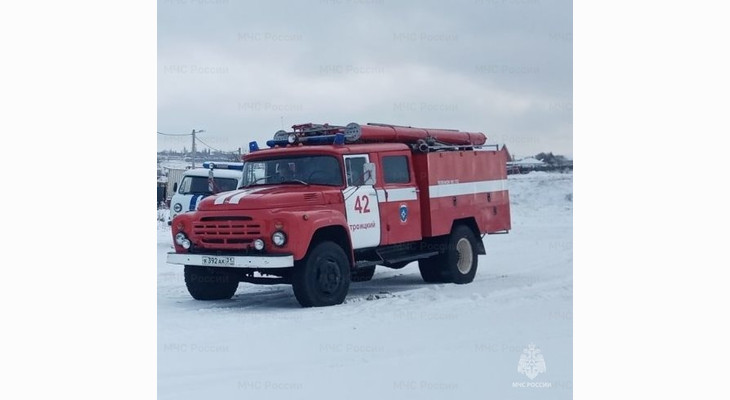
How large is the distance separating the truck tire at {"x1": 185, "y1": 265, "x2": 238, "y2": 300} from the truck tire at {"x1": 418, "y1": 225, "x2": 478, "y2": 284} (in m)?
2.94

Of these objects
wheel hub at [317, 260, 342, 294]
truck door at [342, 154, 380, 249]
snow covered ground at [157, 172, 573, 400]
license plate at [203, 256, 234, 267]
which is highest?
truck door at [342, 154, 380, 249]

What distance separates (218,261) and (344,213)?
154 cm

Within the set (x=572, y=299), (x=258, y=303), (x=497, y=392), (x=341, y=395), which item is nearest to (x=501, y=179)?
(x=572, y=299)

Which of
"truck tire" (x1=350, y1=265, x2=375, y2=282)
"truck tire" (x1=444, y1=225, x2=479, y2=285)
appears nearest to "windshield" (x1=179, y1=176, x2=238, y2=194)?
"truck tire" (x1=350, y1=265, x2=375, y2=282)

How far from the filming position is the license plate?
8773 millimetres

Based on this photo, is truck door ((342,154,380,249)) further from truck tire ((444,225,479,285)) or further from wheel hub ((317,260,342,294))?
truck tire ((444,225,479,285))

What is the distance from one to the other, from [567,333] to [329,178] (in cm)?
320

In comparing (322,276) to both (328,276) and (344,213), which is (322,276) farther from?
(344,213)

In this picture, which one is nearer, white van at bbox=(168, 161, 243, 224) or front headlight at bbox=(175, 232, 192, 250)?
front headlight at bbox=(175, 232, 192, 250)

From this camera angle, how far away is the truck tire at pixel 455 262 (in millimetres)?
11148

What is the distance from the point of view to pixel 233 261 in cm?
875

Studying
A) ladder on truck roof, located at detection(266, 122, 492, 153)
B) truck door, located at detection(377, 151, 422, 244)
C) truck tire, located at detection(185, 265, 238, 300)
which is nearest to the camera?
truck tire, located at detection(185, 265, 238, 300)

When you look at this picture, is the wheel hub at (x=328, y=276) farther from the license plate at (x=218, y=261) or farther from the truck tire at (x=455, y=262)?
the truck tire at (x=455, y=262)

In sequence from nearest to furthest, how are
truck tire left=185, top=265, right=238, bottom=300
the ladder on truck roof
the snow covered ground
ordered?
1. the snow covered ground
2. truck tire left=185, top=265, right=238, bottom=300
3. the ladder on truck roof
